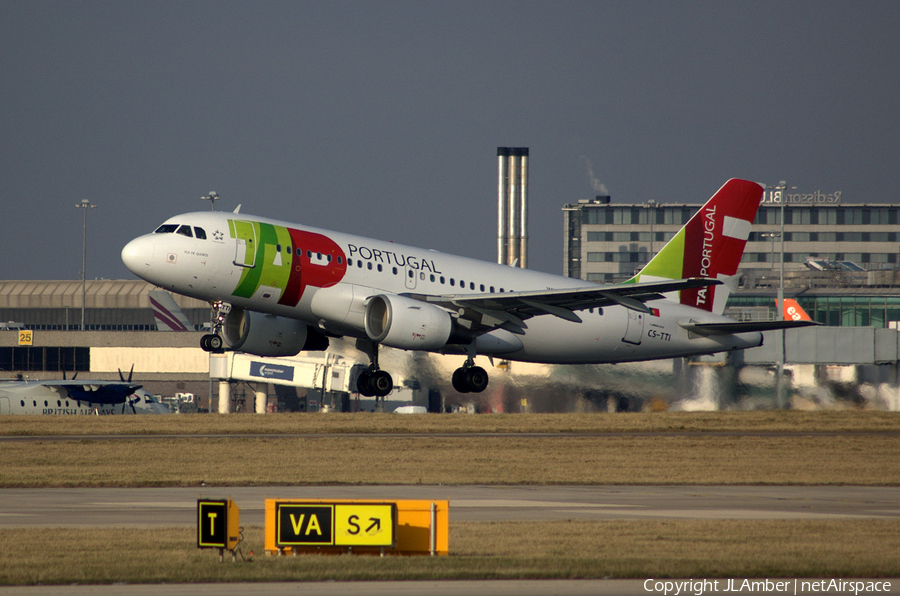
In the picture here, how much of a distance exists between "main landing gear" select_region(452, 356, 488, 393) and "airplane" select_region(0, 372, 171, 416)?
36004mm

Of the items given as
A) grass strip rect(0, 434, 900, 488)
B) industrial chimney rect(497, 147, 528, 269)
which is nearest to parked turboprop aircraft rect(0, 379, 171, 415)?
grass strip rect(0, 434, 900, 488)

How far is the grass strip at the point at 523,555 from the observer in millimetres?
17188

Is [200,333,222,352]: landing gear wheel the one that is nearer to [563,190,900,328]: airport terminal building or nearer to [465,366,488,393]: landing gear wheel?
[465,366,488,393]: landing gear wheel

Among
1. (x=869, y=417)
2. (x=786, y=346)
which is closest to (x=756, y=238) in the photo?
(x=786, y=346)

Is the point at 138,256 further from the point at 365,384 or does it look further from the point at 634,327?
the point at 634,327

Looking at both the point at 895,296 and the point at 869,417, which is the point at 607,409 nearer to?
the point at 869,417

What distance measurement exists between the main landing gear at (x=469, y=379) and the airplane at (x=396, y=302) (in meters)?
0.04

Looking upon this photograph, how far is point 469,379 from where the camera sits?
1577 inches

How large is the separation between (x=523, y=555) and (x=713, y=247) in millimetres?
30637

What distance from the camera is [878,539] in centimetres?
2148

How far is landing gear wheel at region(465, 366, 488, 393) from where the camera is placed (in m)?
40.1

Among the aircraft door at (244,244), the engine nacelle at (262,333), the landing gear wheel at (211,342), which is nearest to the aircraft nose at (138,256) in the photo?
the aircraft door at (244,244)

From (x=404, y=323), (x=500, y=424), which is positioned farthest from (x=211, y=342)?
(x=500, y=424)

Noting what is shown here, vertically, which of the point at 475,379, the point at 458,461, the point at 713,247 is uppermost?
the point at 713,247
